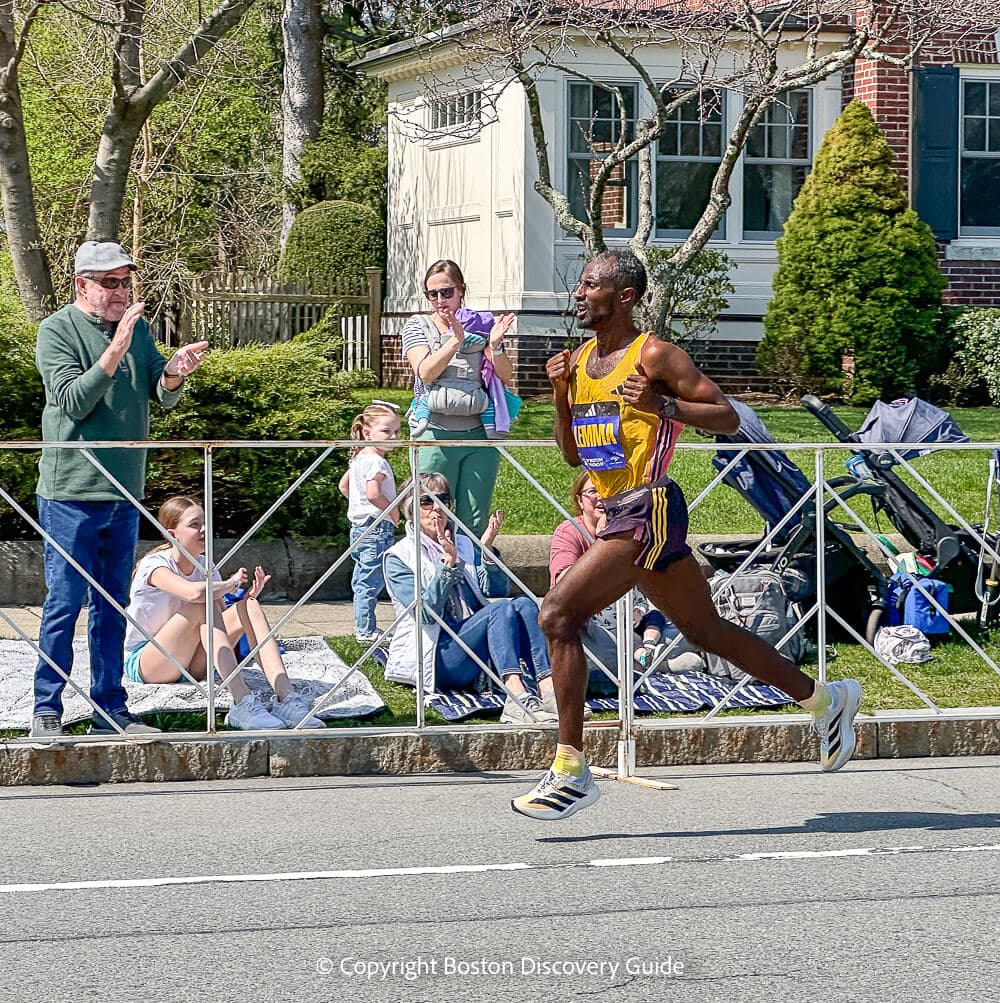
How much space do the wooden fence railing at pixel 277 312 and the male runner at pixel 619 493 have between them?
47.3ft

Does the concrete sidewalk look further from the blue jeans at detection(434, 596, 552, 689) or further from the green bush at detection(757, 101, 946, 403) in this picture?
the green bush at detection(757, 101, 946, 403)

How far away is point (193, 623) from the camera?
783 cm

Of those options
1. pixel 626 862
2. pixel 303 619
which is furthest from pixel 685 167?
pixel 626 862

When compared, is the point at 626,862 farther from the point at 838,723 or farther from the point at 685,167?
the point at 685,167

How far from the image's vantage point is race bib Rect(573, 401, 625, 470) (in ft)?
19.8

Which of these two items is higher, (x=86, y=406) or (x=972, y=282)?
(x=972, y=282)

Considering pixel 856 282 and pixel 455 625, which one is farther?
pixel 856 282

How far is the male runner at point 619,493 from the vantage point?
236 inches

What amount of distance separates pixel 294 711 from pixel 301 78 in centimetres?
1995

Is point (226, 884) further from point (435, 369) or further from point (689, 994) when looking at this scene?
point (435, 369)

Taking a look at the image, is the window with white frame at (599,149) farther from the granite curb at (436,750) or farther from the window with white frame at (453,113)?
the granite curb at (436,750)

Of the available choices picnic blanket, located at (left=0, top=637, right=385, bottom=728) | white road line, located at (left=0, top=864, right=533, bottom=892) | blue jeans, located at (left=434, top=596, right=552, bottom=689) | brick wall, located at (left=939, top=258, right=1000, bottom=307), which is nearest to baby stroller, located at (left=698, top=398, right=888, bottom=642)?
blue jeans, located at (left=434, top=596, right=552, bottom=689)

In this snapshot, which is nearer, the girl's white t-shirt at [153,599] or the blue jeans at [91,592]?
the blue jeans at [91,592]

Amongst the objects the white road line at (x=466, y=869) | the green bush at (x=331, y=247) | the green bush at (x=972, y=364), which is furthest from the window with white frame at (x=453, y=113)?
the white road line at (x=466, y=869)
